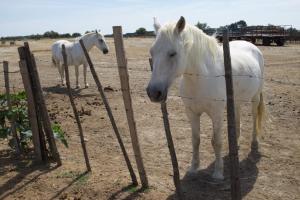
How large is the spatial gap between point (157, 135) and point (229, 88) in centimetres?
369

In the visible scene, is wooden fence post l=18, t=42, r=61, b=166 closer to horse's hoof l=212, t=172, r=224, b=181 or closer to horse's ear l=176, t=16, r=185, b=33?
horse's hoof l=212, t=172, r=224, b=181

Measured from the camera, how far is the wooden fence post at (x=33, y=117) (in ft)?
16.5

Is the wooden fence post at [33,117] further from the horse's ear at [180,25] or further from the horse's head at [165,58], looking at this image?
the horse's ear at [180,25]

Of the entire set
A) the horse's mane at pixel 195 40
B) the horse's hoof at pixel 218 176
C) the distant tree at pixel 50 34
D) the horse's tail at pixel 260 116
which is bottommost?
the horse's hoof at pixel 218 176

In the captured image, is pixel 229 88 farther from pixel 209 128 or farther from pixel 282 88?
pixel 282 88

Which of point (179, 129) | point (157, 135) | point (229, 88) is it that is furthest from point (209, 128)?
point (229, 88)

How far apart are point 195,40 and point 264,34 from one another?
27.2 meters

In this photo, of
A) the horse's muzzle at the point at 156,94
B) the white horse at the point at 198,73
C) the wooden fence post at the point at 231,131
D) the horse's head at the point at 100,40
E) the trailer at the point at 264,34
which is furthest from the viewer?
the trailer at the point at 264,34

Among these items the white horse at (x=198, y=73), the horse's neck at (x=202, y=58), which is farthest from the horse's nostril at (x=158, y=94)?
the horse's neck at (x=202, y=58)

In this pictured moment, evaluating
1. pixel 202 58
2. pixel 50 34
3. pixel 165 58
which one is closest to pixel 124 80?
pixel 165 58

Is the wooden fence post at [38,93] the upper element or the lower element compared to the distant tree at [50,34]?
lower

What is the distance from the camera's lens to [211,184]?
4.50 m

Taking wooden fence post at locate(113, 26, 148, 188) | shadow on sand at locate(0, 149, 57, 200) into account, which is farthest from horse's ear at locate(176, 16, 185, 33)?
shadow on sand at locate(0, 149, 57, 200)

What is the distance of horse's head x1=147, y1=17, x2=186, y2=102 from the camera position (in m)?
3.48
